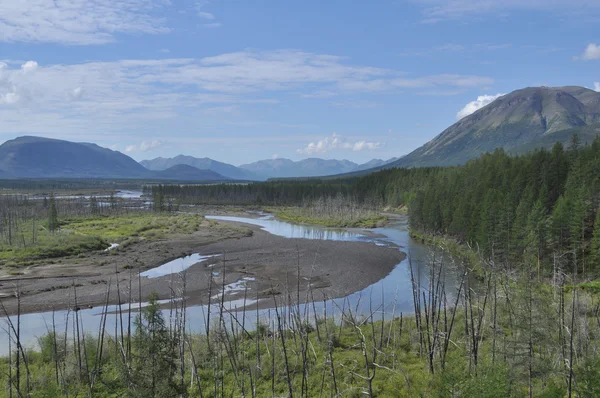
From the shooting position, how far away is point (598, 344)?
1995cm

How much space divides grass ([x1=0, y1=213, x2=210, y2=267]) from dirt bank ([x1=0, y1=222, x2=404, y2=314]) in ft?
17.1

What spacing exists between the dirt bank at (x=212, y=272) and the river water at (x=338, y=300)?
5.02ft

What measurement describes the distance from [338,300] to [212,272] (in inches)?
684

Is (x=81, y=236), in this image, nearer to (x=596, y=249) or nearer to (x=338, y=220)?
(x=338, y=220)

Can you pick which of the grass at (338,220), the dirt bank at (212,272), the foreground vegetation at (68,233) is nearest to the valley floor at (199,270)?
the dirt bank at (212,272)

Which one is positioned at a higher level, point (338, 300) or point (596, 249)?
point (596, 249)

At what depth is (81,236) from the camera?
78250 millimetres

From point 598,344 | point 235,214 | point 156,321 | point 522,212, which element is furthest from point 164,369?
point 235,214

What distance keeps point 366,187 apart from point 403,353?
6266 inches

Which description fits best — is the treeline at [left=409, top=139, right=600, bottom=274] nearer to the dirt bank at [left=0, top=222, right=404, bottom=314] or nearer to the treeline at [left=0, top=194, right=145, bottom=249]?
the dirt bank at [left=0, top=222, right=404, bottom=314]

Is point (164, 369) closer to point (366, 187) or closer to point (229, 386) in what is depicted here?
point (229, 386)

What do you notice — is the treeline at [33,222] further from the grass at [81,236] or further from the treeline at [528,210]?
the treeline at [528,210]

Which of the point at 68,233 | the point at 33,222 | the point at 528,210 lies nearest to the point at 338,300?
the point at 528,210

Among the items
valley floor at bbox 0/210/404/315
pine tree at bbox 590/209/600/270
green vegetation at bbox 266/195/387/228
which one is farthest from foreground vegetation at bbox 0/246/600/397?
green vegetation at bbox 266/195/387/228
